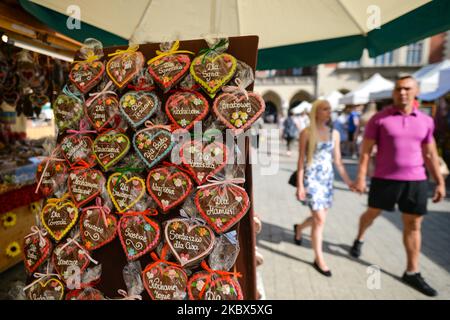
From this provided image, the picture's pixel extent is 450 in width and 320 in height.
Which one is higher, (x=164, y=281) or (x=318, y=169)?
(x=318, y=169)

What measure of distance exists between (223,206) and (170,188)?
0.24 m

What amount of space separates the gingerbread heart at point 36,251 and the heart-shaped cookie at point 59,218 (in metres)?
0.05

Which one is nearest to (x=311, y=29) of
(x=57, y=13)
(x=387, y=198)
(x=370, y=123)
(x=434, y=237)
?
(x=370, y=123)

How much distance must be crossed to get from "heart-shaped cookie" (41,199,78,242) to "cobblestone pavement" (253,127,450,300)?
105 cm

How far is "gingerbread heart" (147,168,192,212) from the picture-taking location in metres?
1.18

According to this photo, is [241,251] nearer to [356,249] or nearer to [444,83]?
[356,249]

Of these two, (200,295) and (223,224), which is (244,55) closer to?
(223,224)

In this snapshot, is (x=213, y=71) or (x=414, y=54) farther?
(x=414, y=54)

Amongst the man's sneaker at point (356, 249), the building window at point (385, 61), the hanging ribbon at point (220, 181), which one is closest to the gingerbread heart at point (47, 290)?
the hanging ribbon at point (220, 181)

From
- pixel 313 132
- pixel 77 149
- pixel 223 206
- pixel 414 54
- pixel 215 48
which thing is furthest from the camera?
pixel 414 54

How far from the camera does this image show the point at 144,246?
120 cm

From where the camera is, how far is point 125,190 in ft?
4.08

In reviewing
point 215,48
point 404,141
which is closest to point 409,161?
point 404,141

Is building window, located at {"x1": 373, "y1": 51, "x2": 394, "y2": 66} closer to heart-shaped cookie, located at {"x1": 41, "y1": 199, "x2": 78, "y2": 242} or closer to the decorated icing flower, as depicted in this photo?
the decorated icing flower
